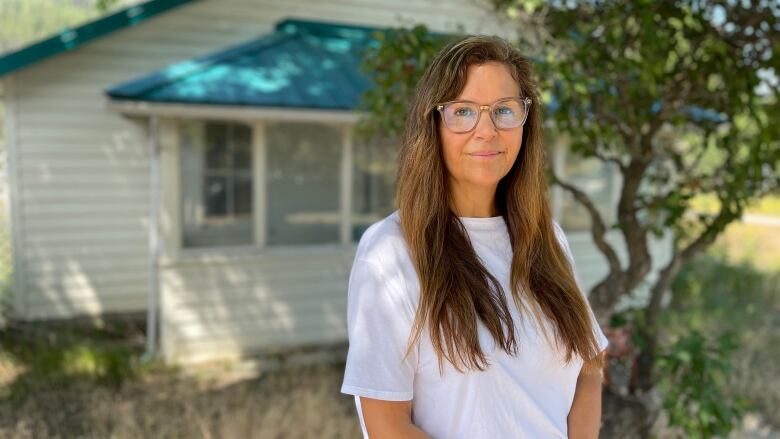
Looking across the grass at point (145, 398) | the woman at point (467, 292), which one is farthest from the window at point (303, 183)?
the woman at point (467, 292)

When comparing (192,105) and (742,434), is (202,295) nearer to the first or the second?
(192,105)

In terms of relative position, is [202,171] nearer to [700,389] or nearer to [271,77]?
[271,77]

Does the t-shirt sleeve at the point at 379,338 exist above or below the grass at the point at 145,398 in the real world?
above

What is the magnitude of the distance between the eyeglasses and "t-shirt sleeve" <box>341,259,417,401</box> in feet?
1.33

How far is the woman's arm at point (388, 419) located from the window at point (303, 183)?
5.35 meters

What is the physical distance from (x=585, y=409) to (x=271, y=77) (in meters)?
4.95

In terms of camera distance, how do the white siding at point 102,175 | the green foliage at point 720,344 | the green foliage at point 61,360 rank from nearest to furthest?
1. the green foliage at point 720,344
2. the green foliage at point 61,360
3. the white siding at point 102,175

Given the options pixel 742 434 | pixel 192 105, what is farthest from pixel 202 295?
pixel 742 434

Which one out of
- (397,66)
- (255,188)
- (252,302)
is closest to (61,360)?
(252,302)

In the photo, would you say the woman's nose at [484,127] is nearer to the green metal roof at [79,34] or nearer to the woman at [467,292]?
the woman at [467,292]

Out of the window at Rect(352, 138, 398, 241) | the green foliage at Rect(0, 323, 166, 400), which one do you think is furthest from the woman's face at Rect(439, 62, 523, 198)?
the window at Rect(352, 138, 398, 241)

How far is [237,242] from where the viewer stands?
21.3ft

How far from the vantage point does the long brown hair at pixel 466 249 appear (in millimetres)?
1458

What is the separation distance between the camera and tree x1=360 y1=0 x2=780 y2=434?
11.1 ft
